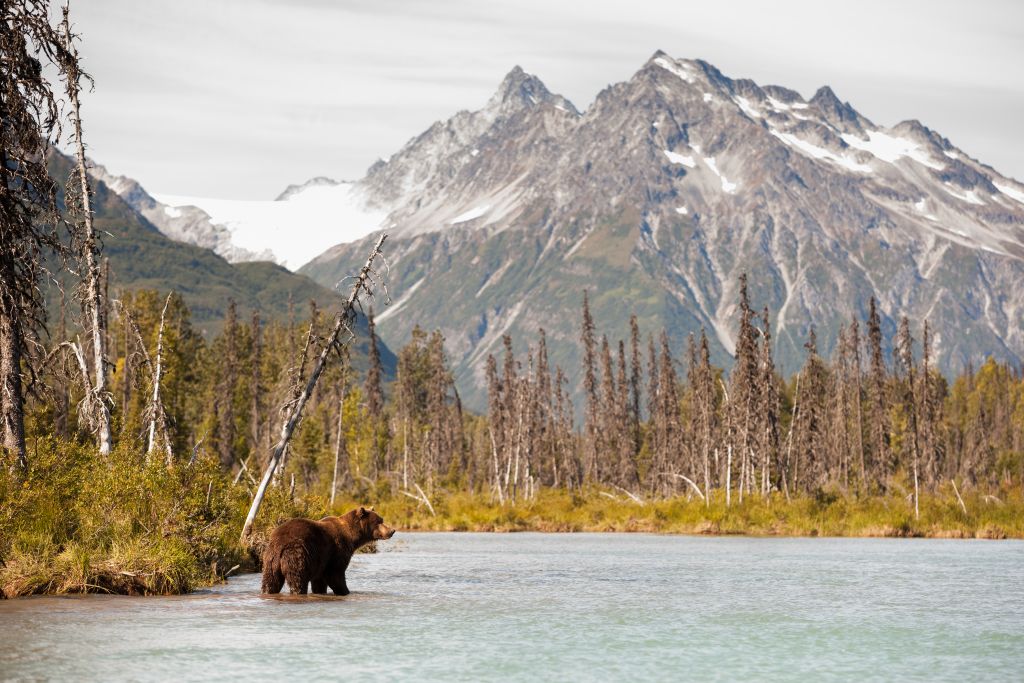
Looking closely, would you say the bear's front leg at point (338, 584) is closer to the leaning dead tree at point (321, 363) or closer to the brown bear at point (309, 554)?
the brown bear at point (309, 554)

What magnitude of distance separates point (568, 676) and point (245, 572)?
64.3 feet

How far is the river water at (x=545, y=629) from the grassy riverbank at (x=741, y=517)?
3320 centimetres

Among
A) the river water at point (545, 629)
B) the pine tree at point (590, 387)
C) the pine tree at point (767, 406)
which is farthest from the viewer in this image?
the pine tree at point (590, 387)

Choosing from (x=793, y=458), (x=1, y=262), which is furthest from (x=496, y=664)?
(x=793, y=458)

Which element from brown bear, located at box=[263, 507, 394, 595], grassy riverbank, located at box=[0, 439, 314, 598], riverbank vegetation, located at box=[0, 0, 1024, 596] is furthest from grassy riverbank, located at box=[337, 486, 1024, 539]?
brown bear, located at box=[263, 507, 394, 595]

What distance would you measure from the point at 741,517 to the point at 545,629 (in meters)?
54.0

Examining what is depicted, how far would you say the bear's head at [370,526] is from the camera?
30.4 m

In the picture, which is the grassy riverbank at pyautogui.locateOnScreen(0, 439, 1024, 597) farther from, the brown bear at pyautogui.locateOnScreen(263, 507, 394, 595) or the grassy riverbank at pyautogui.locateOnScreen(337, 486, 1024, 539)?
the grassy riverbank at pyautogui.locateOnScreen(337, 486, 1024, 539)

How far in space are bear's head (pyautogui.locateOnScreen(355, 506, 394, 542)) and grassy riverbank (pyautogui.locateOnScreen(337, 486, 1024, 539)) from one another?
1823 inches

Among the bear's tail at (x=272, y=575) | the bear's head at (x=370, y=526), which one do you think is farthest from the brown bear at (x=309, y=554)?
the bear's head at (x=370, y=526)

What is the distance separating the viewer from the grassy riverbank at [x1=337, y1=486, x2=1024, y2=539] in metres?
73.9

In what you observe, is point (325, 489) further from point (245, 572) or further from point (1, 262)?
point (1, 262)

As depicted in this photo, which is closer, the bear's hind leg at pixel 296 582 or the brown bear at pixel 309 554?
the brown bear at pixel 309 554

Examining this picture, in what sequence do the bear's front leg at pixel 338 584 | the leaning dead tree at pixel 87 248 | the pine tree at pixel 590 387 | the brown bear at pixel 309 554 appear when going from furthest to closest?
1. the pine tree at pixel 590 387
2. the leaning dead tree at pixel 87 248
3. the bear's front leg at pixel 338 584
4. the brown bear at pixel 309 554
